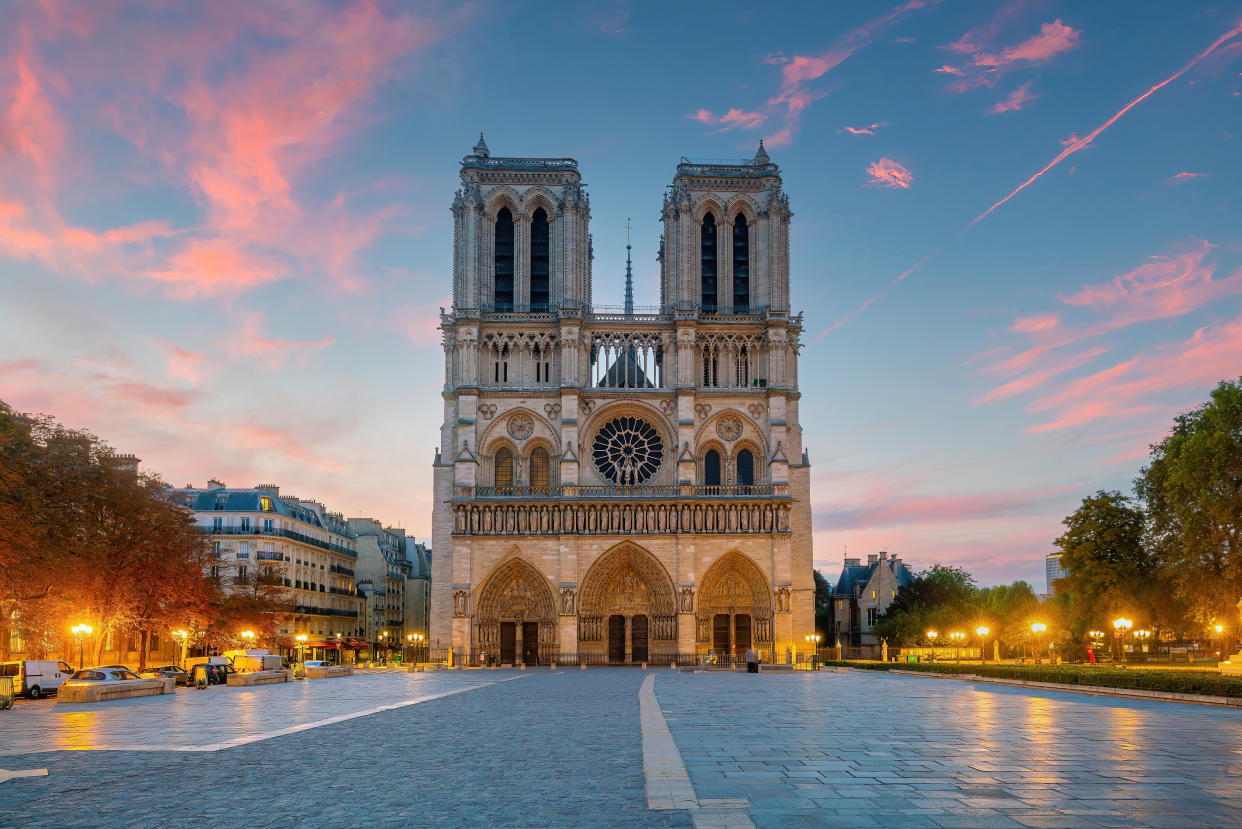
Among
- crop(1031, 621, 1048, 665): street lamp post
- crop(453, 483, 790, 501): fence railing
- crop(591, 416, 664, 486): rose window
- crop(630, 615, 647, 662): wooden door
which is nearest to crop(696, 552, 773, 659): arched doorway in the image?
crop(630, 615, 647, 662): wooden door

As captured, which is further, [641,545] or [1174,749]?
[641,545]

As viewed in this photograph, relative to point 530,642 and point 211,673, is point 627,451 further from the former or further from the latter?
point 211,673

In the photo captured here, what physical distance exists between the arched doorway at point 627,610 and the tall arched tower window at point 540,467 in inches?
247

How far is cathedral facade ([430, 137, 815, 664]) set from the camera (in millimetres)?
59406

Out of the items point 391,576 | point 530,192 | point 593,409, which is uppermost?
point 530,192

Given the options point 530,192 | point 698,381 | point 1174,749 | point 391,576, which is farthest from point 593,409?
point 1174,749

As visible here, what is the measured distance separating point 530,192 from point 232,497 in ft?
86.4

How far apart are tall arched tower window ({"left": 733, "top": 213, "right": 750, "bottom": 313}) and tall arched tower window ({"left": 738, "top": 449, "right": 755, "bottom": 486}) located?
8947 mm

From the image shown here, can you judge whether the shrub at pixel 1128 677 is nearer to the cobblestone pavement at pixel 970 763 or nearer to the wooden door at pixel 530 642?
the cobblestone pavement at pixel 970 763

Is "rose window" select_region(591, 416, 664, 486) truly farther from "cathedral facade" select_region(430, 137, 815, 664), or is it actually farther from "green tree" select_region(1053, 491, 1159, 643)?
"green tree" select_region(1053, 491, 1159, 643)

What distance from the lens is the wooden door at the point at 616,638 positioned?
60656 millimetres

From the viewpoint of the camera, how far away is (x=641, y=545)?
195 ft

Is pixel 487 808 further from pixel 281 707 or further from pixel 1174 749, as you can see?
pixel 281 707

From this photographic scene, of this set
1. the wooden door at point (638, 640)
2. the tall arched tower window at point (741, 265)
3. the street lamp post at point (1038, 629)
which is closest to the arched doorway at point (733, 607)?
the wooden door at point (638, 640)
